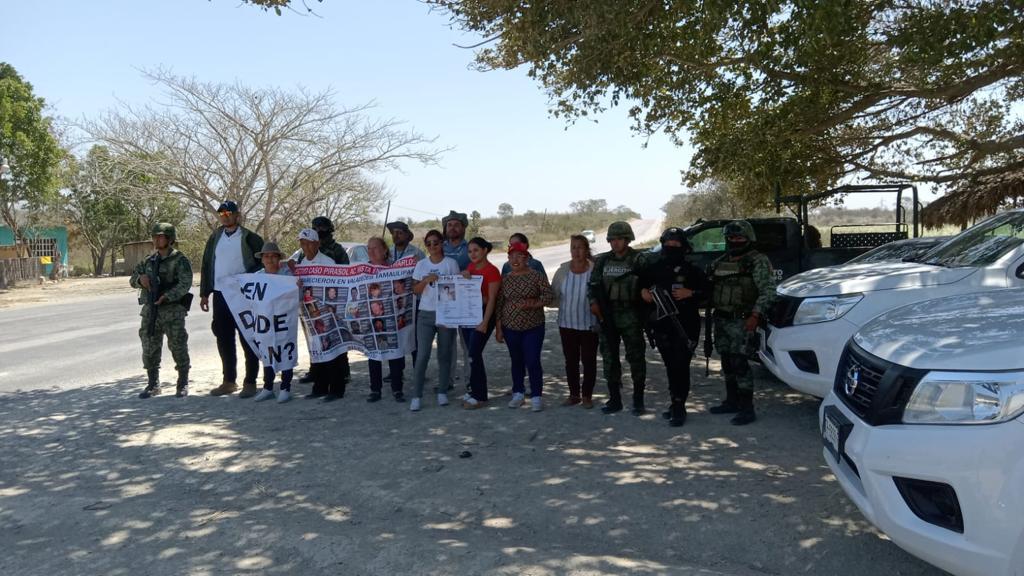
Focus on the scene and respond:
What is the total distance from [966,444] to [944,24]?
6542mm

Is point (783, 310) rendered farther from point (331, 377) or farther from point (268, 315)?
point (268, 315)

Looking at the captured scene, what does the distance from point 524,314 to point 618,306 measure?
0.88m

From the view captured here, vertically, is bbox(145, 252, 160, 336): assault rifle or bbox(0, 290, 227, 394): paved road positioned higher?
bbox(145, 252, 160, 336): assault rifle

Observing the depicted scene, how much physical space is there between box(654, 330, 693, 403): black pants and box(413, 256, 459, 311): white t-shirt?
2058mm

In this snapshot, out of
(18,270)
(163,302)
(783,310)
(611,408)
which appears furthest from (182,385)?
(18,270)

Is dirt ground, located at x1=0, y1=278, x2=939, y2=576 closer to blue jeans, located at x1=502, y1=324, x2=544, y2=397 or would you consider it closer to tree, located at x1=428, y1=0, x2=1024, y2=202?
blue jeans, located at x1=502, y1=324, x2=544, y2=397

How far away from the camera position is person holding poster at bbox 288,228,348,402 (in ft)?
24.5

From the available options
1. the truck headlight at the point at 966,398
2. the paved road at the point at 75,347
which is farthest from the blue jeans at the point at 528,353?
the paved road at the point at 75,347

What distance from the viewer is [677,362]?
623 cm

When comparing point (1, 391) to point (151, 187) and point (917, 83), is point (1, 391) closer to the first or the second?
point (917, 83)

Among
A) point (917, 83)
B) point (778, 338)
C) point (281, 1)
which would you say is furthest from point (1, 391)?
point (917, 83)

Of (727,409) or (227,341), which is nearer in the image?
(727,409)

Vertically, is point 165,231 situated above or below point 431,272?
above

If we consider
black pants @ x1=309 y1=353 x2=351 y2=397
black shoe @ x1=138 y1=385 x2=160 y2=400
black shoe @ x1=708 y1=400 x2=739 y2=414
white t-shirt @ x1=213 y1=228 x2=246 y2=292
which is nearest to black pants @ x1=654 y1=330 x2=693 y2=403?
black shoe @ x1=708 y1=400 x2=739 y2=414
